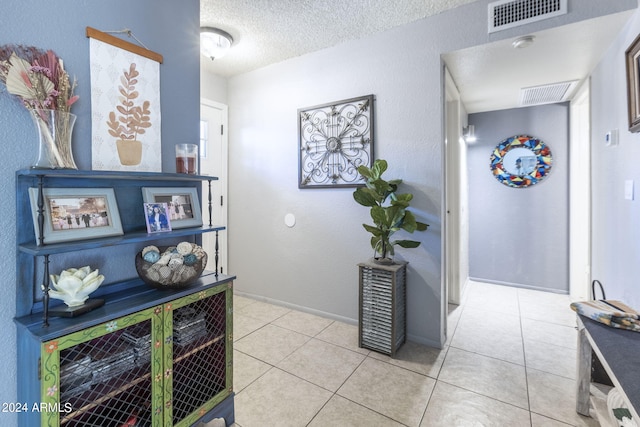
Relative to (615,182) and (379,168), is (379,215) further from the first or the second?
(615,182)

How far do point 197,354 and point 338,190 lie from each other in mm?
1821

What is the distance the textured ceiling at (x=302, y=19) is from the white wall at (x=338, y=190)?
12 cm

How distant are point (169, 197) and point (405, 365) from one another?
6.38 ft

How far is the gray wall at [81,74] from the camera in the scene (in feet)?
3.75

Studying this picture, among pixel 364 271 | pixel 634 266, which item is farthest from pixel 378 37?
pixel 634 266

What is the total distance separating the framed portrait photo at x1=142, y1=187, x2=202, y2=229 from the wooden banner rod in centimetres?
68

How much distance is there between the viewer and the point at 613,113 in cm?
209

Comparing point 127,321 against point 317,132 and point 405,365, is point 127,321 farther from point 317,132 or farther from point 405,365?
point 317,132

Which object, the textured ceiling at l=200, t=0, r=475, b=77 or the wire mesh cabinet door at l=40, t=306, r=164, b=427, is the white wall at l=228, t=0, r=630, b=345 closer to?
the textured ceiling at l=200, t=0, r=475, b=77

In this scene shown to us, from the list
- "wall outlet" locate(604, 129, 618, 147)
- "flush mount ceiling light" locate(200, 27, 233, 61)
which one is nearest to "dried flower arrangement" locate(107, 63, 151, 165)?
"flush mount ceiling light" locate(200, 27, 233, 61)

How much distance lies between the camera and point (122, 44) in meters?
1.43

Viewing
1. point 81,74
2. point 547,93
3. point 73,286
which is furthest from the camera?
point 547,93

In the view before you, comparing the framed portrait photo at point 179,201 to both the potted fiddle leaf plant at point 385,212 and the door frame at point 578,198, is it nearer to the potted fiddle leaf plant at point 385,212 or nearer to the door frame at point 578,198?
the potted fiddle leaf plant at point 385,212

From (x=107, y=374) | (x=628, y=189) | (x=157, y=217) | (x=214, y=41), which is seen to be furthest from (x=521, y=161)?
(x=107, y=374)
